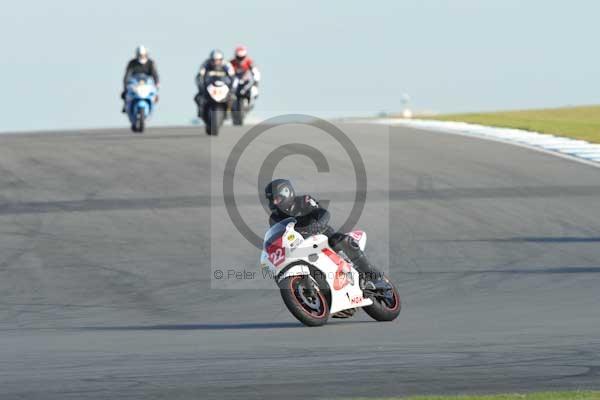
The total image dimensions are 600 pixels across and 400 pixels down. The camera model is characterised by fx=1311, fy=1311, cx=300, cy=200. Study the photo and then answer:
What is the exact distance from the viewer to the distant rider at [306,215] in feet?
37.4

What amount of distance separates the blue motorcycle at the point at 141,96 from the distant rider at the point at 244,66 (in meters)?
4.28

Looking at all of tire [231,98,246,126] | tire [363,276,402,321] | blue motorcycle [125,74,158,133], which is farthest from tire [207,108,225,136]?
tire [363,276,402,321]

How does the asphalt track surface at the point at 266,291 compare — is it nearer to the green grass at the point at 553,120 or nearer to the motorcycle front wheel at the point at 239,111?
the green grass at the point at 553,120

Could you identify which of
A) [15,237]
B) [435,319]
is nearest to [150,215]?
[15,237]

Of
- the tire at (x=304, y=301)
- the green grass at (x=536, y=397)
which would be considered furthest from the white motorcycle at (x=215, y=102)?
the green grass at (x=536, y=397)

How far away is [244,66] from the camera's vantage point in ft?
111

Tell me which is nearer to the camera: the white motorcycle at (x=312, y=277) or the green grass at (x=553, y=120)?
the white motorcycle at (x=312, y=277)

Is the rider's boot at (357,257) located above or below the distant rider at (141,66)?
below

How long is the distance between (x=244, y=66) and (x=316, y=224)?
22.5 meters

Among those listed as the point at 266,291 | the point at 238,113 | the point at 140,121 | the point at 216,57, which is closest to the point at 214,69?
the point at 216,57

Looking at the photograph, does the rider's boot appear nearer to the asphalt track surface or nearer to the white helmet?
the asphalt track surface

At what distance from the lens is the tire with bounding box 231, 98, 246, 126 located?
33344mm

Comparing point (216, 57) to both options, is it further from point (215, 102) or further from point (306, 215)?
point (306, 215)

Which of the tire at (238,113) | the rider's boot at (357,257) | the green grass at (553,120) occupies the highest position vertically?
the rider's boot at (357,257)
